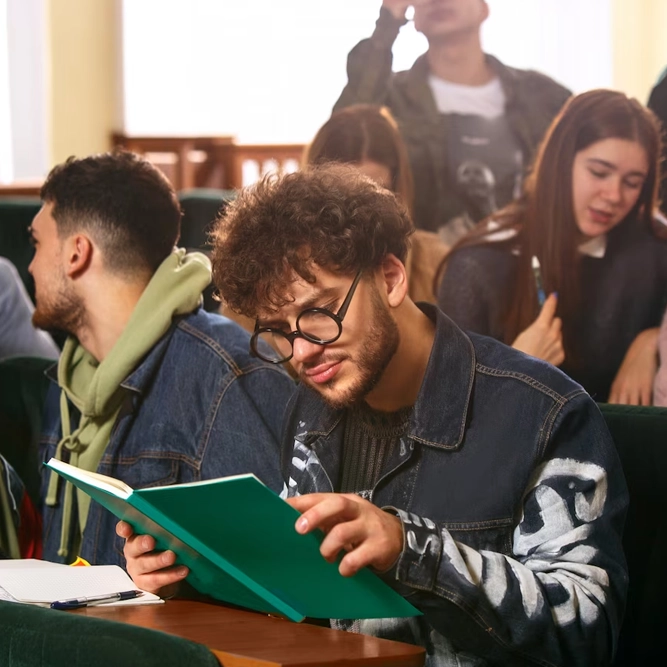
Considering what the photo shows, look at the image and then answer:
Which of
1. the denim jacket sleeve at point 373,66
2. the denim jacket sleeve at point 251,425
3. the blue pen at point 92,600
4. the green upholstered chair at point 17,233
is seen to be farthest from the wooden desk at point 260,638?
the green upholstered chair at point 17,233

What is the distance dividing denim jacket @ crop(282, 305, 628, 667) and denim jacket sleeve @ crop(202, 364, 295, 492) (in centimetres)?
36

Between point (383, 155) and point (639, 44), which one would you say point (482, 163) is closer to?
point (383, 155)

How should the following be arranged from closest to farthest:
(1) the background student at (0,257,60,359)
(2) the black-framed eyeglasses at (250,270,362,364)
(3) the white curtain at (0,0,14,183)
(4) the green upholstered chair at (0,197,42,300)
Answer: (2) the black-framed eyeglasses at (250,270,362,364) < (1) the background student at (0,257,60,359) < (4) the green upholstered chair at (0,197,42,300) < (3) the white curtain at (0,0,14,183)

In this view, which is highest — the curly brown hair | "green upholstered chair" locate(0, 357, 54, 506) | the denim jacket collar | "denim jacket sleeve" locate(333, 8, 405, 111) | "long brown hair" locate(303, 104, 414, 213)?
"denim jacket sleeve" locate(333, 8, 405, 111)

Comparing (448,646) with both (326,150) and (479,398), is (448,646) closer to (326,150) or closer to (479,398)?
(479,398)

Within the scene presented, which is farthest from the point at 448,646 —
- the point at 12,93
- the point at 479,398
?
the point at 12,93

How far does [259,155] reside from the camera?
17.0ft

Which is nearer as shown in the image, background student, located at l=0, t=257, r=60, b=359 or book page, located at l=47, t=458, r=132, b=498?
book page, located at l=47, t=458, r=132, b=498

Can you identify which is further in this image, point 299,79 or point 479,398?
point 299,79

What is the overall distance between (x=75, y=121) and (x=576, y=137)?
4236mm

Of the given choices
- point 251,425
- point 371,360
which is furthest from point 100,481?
point 251,425

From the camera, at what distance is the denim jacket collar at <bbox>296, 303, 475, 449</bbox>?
144 cm

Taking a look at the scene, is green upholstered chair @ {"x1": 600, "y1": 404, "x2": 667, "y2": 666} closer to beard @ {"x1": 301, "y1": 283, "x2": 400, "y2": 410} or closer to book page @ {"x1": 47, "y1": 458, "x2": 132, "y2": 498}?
beard @ {"x1": 301, "y1": 283, "x2": 400, "y2": 410}

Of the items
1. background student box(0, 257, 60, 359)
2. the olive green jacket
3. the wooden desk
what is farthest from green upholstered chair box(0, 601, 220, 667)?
background student box(0, 257, 60, 359)
